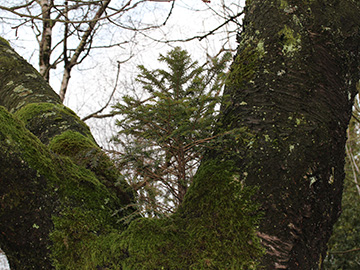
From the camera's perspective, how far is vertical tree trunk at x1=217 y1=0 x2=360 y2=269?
45.9 inches

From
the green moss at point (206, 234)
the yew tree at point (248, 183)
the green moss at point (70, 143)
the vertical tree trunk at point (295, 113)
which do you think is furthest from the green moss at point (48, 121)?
the vertical tree trunk at point (295, 113)

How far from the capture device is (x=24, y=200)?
118 centimetres

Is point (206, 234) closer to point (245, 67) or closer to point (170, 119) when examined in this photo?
point (170, 119)

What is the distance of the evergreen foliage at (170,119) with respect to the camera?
1277mm

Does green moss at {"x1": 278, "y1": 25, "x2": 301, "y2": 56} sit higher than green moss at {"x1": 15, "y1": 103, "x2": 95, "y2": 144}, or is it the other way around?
green moss at {"x1": 278, "y1": 25, "x2": 301, "y2": 56}

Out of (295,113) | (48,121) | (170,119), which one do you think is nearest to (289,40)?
(295,113)

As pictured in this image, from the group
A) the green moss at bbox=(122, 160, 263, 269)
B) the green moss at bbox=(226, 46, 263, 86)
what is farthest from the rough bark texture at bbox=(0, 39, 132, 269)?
the green moss at bbox=(226, 46, 263, 86)

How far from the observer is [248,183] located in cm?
123

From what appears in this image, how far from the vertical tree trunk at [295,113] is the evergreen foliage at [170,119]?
6.6 inches

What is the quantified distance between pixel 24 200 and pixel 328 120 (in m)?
1.36

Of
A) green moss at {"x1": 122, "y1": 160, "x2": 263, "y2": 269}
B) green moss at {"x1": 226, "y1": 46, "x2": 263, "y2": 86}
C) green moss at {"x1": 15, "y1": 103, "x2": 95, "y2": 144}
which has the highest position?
green moss at {"x1": 226, "y1": 46, "x2": 263, "y2": 86}

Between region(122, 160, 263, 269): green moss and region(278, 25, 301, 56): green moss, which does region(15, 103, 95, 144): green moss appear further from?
region(278, 25, 301, 56): green moss

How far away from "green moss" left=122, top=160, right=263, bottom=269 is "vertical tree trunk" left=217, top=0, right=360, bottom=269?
0.19ft

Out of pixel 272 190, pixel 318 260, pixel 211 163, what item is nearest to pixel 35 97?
pixel 211 163
